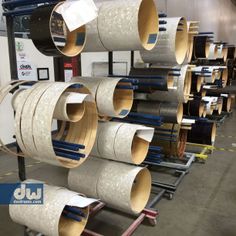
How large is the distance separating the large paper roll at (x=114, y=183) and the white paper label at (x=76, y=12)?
1017mm

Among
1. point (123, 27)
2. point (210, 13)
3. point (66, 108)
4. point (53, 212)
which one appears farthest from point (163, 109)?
point (210, 13)

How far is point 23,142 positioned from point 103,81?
706 millimetres

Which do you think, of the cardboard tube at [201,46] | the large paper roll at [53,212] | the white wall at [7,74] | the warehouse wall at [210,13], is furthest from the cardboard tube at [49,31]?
the warehouse wall at [210,13]

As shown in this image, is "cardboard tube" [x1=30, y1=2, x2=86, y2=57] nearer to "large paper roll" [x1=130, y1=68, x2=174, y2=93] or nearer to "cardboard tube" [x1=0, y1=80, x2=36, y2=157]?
"cardboard tube" [x1=0, y1=80, x2=36, y2=157]

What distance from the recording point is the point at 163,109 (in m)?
2.80

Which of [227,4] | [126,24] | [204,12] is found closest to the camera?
[126,24]

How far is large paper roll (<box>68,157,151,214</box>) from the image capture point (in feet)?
6.00

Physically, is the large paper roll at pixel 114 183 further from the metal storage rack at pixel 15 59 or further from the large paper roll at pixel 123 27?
the large paper roll at pixel 123 27

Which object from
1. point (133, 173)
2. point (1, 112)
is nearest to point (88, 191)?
point (133, 173)

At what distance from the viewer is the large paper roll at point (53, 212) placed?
1494mm

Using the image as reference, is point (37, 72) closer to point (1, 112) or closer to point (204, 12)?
point (1, 112)

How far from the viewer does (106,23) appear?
1.74m

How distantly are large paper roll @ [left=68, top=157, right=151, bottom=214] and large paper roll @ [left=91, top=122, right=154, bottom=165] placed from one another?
0.08 metres

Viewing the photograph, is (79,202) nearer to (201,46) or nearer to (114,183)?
(114,183)
